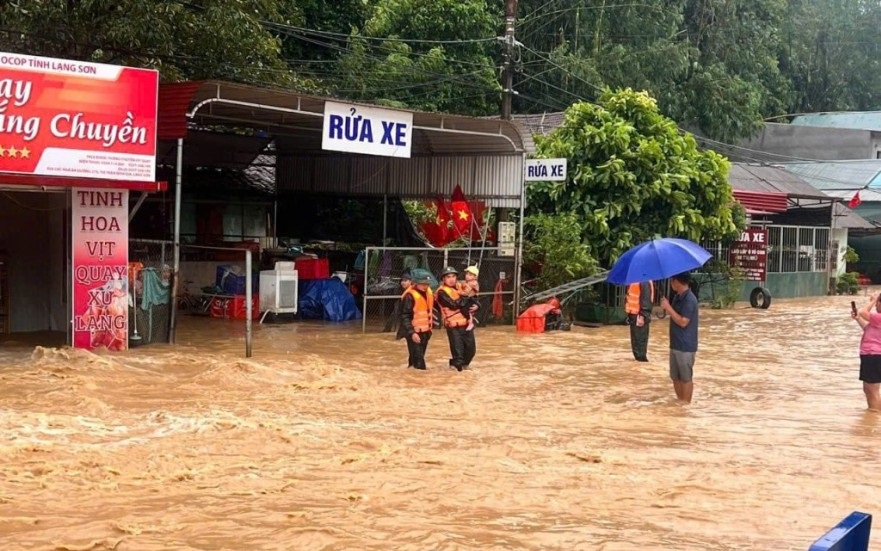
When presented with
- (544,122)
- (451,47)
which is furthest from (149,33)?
(451,47)

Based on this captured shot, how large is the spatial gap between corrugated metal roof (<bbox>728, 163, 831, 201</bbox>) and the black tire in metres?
4.61

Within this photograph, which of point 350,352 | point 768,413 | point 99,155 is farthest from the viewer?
point 350,352

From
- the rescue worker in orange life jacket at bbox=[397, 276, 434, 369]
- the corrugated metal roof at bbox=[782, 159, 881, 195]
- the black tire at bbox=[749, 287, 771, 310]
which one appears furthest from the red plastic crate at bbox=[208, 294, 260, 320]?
the corrugated metal roof at bbox=[782, 159, 881, 195]

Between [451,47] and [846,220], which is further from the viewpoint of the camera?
[846,220]

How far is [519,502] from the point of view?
24.6 ft

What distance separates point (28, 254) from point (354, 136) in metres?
5.84

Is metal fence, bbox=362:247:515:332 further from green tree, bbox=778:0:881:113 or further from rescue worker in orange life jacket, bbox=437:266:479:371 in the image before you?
green tree, bbox=778:0:881:113

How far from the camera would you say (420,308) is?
44.7 ft

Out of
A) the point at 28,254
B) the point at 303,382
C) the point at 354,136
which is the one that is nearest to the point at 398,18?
the point at 354,136

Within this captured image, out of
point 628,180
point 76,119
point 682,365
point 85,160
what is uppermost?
point 628,180

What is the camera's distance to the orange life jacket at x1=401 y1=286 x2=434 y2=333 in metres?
13.6

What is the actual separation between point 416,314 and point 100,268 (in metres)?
4.87

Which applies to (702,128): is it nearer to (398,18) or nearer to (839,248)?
(839,248)

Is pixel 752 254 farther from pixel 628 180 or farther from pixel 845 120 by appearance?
pixel 845 120
